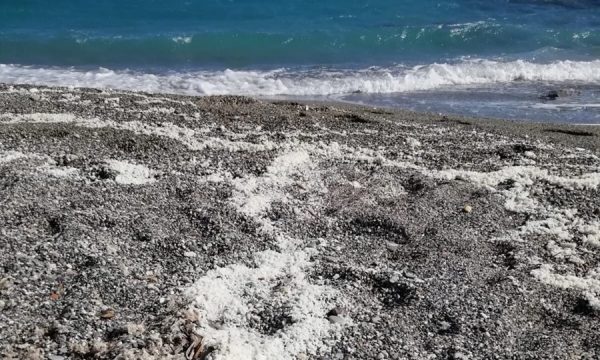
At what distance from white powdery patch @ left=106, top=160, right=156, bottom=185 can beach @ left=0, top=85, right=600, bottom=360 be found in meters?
0.03

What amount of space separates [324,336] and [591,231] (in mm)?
3601

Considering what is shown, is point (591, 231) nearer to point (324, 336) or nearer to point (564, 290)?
point (564, 290)

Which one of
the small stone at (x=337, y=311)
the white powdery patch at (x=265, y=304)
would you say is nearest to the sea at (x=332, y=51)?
the white powdery patch at (x=265, y=304)

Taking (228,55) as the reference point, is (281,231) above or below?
below

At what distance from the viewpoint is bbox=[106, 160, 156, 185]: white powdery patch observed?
706 centimetres

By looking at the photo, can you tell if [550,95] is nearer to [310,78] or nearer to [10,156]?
[310,78]

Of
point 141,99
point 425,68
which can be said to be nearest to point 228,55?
point 425,68

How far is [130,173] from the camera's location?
7.27m

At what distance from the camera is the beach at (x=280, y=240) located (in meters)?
4.80

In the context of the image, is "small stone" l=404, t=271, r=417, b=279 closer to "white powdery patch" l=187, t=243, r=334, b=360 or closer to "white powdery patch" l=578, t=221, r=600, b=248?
"white powdery patch" l=187, t=243, r=334, b=360

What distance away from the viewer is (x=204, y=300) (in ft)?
16.7

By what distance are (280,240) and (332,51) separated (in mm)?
14227

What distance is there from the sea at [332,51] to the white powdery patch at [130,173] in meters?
7.24

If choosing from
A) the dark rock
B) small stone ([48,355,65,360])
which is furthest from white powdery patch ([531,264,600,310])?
the dark rock
